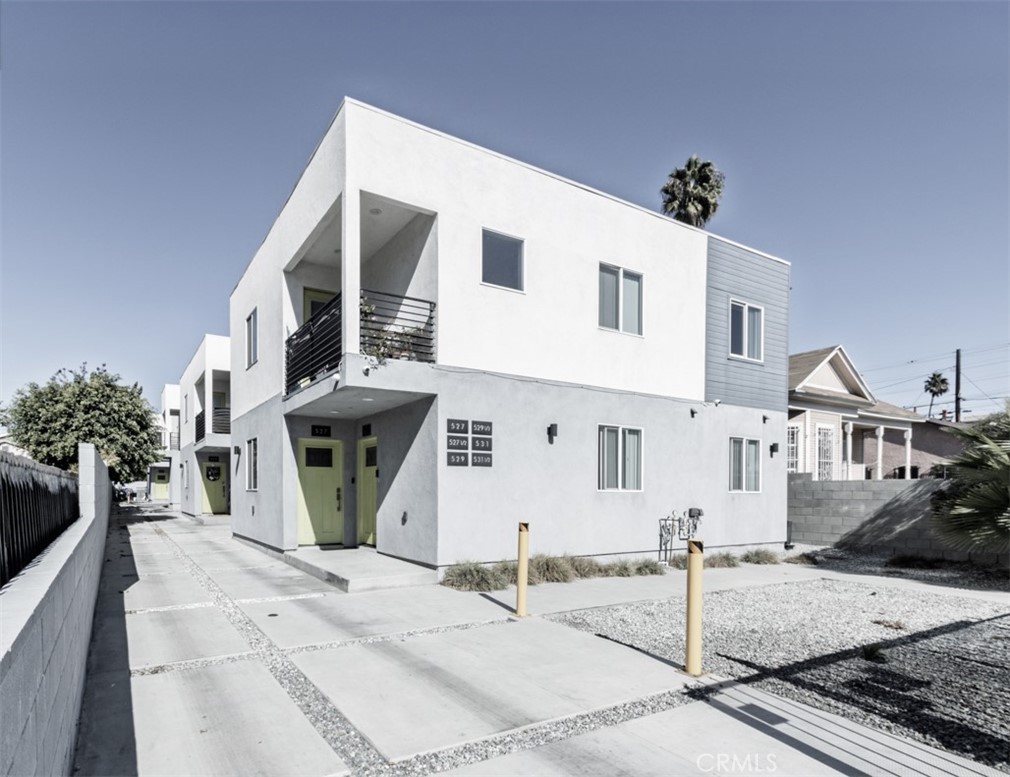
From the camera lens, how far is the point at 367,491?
13.9 metres

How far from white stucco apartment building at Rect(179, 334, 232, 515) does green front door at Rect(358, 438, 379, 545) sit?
452 inches

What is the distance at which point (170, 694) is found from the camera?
17.1 ft

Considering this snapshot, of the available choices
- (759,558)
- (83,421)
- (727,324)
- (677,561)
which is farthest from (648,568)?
(83,421)

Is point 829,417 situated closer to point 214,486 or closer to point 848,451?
point 848,451

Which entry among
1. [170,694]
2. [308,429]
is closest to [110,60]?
[308,429]

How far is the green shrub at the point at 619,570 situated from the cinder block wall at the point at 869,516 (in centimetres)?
815

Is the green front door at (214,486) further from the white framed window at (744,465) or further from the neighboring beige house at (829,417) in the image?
the neighboring beige house at (829,417)

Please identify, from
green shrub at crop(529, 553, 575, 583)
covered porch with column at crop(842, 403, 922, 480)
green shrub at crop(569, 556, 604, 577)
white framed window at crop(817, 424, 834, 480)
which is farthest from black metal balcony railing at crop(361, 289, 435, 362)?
covered porch with column at crop(842, 403, 922, 480)

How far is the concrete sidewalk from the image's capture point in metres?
4.07

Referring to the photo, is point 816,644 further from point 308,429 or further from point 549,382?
point 308,429

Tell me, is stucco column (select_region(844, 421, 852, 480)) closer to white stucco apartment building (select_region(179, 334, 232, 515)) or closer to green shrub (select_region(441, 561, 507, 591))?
green shrub (select_region(441, 561, 507, 591))

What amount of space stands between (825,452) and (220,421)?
22693 mm

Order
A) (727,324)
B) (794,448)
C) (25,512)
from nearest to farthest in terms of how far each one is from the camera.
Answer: (25,512), (727,324), (794,448)

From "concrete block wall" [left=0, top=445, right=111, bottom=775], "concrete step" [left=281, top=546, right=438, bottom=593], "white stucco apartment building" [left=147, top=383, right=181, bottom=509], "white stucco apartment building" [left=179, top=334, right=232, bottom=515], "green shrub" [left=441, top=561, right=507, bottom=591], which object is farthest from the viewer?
"white stucco apartment building" [left=147, top=383, right=181, bottom=509]
